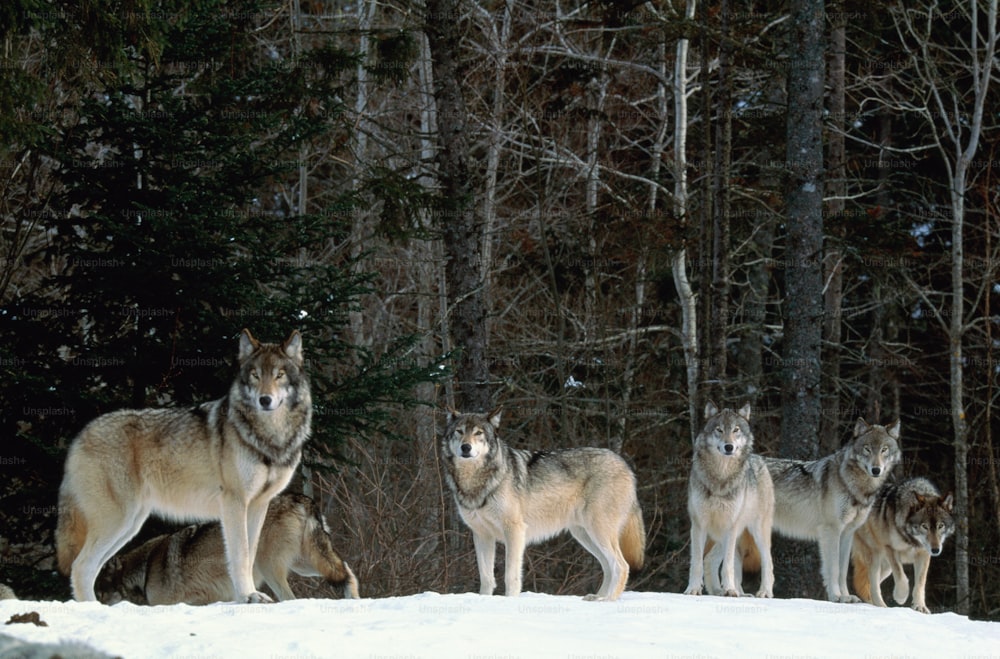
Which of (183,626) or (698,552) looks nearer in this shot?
(183,626)

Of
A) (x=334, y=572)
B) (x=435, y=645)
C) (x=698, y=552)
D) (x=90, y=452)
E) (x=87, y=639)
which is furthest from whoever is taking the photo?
(x=698, y=552)

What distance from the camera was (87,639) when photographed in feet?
19.2

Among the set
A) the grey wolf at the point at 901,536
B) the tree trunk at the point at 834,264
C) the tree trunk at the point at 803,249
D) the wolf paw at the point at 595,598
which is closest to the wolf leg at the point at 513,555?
the wolf paw at the point at 595,598

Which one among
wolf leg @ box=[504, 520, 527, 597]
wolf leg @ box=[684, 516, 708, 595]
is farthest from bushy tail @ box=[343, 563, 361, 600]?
wolf leg @ box=[684, 516, 708, 595]

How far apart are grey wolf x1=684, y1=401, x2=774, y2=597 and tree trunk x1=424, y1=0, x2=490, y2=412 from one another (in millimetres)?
3367

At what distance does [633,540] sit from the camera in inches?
376

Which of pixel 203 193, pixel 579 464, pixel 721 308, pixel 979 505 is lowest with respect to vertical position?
pixel 979 505

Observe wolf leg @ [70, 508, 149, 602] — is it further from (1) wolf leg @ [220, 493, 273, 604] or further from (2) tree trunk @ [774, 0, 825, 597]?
(2) tree trunk @ [774, 0, 825, 597]

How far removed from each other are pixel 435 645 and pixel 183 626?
1.49m

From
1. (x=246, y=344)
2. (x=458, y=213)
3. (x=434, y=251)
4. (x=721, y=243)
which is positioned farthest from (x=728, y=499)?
(x=434, y=251)

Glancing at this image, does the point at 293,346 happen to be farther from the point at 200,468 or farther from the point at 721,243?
the point at 721,243

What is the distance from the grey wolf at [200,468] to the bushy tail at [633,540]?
3.00 metres

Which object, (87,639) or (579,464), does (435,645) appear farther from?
(579,464)

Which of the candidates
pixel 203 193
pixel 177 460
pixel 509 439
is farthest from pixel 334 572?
pixel 509 439
